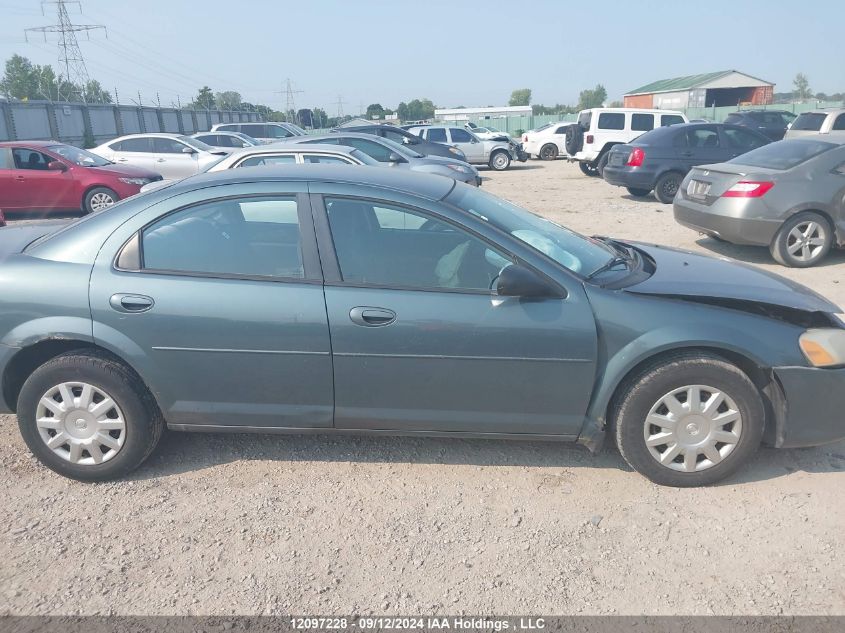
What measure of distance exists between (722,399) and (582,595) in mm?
1208

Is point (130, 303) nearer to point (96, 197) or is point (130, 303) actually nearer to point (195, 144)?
point (96, 197)

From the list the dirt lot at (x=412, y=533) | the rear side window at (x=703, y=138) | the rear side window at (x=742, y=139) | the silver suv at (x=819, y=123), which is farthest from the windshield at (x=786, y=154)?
the silver suv at (x=819, y=123)

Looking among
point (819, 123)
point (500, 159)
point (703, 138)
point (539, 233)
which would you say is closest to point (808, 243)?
point (539, 233)

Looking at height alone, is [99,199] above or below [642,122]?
below

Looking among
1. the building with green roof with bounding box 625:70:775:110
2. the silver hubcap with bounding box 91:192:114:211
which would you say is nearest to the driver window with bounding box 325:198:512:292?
the silver hubcap with bounding box 91:192:114:211

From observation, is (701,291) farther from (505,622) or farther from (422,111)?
(422,111)

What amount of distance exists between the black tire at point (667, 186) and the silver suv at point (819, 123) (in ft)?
15.1

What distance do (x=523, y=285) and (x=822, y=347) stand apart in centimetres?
151

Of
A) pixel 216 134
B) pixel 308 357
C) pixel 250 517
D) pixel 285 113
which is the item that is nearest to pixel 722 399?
pixel 308 357

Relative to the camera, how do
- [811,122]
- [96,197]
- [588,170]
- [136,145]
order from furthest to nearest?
[588,170] < [811,122] < [136,145] < [96,197]

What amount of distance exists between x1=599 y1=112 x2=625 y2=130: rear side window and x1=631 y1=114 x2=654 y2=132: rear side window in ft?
1.03

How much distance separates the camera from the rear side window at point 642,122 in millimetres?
18281

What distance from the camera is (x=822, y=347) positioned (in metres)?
3.15

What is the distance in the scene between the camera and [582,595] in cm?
261
